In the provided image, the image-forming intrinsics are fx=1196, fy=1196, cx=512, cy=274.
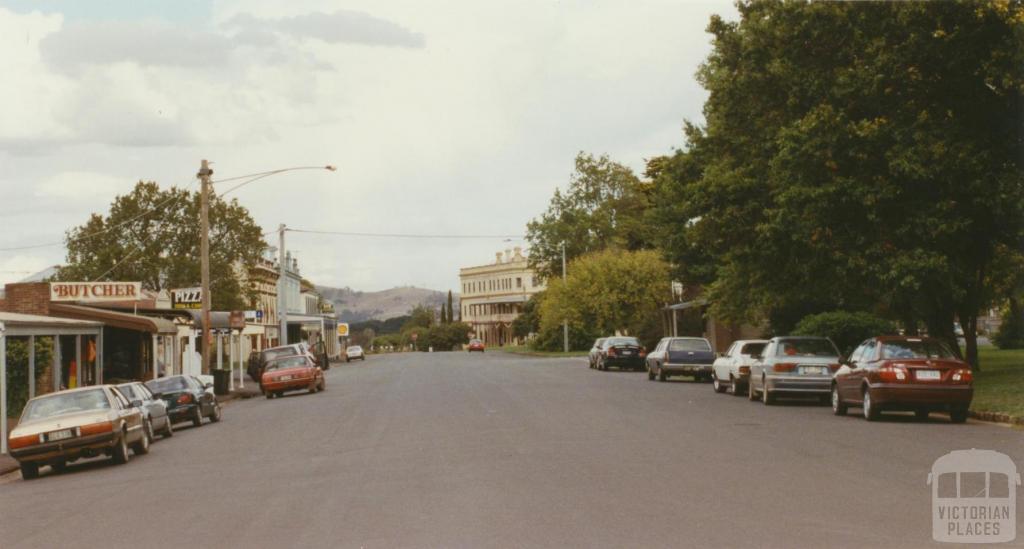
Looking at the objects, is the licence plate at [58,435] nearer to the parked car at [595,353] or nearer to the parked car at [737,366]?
the parked car at [737,366]

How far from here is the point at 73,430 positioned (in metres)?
19.0

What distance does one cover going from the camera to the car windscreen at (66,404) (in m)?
20.0

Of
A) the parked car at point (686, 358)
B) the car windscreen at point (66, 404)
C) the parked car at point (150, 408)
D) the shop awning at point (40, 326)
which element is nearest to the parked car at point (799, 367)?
the parked car at point (686, 358)

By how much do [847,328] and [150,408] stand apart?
76.8 feet

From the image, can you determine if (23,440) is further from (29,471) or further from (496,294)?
(496,294)

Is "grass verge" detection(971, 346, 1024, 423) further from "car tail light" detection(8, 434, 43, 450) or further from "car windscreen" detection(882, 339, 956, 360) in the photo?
"car tail light" detection(8, 434, 43, 450)

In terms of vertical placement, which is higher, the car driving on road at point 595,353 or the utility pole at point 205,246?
the utility pole at point 205,246

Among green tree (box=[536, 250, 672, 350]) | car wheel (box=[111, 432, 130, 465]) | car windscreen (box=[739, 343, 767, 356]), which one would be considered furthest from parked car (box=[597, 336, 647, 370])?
car wheel (box=[111, 432, 130, 465])

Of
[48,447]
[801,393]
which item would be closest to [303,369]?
[801,393]

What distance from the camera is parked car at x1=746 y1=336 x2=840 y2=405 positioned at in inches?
1057

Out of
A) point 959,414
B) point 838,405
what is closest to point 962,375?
point 959,414

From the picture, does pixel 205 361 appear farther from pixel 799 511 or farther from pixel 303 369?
pixel 799 511

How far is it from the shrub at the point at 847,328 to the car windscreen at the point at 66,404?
82.0 feet

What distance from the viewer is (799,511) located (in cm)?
1074
